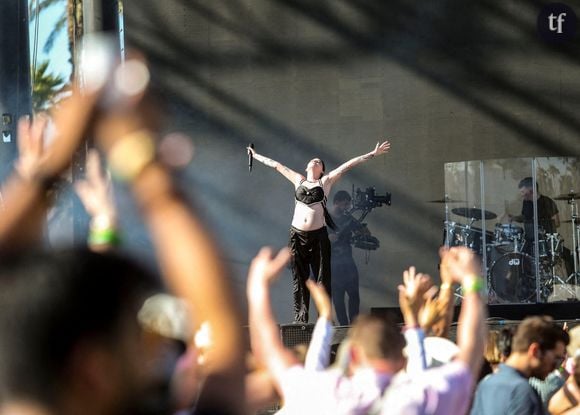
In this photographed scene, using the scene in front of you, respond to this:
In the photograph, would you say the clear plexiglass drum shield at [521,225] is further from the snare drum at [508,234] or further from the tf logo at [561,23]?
the tf logo at [561,23]

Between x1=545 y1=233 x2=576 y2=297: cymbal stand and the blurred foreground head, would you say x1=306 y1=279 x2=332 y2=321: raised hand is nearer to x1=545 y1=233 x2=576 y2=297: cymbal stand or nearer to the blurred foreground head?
the blurred foreground head

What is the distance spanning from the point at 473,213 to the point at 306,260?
3208mm

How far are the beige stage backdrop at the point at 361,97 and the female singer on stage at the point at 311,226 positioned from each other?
3.01 metres

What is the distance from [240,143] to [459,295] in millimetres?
3957

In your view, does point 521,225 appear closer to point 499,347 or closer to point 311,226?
point 311,226

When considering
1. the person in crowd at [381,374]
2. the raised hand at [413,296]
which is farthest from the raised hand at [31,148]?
the raised hand at [413,296]

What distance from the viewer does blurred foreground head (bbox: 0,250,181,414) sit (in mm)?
1200

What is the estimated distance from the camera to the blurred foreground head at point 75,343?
120 centimetres

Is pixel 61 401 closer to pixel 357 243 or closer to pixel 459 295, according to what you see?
pixel 459 295

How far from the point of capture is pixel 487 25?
1598 centimetres

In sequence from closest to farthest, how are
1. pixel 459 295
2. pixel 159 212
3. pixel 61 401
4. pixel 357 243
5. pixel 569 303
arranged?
pixel 61 401 → pixel 159 212 → pixel 569 303 → pixel 459 295 → pixel 357 243

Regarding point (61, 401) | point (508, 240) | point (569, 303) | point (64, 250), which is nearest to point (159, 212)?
point (64, 250)

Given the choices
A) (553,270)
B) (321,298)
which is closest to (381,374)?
(321,298)

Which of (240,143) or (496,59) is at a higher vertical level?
(496,59)
